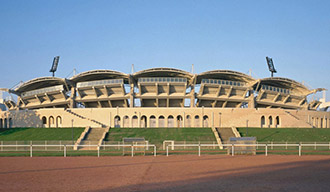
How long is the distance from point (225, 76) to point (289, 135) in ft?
83.9

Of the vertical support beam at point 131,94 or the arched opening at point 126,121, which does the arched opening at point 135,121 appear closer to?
the arched opening at point 126,121

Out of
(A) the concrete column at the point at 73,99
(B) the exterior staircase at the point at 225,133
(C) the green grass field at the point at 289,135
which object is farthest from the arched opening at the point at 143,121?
(C) the green grass field at the point at 289,135

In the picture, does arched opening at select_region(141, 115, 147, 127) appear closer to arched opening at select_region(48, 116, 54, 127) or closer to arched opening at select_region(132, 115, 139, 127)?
arched opening at select_region(132, 115, 139, 127)

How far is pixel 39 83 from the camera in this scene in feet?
249

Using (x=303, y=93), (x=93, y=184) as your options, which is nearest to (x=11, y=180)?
(x=93, y=184)

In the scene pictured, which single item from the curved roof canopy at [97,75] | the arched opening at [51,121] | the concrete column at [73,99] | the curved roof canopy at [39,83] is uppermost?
the curved roof canopy at [97,75]

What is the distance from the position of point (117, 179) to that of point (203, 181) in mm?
3745

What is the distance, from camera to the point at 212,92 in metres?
70.9

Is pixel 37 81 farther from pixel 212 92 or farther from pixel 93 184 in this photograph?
pixel 93 184

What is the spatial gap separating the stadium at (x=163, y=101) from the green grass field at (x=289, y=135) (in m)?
7.84

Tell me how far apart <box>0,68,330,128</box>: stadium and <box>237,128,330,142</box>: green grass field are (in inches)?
309

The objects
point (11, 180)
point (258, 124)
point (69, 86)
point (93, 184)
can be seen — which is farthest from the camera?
point (69, 86)

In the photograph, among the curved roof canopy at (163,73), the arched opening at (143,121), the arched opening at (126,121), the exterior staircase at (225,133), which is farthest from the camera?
the curved roof canopy at (163,73)

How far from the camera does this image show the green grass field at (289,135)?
47.4m
